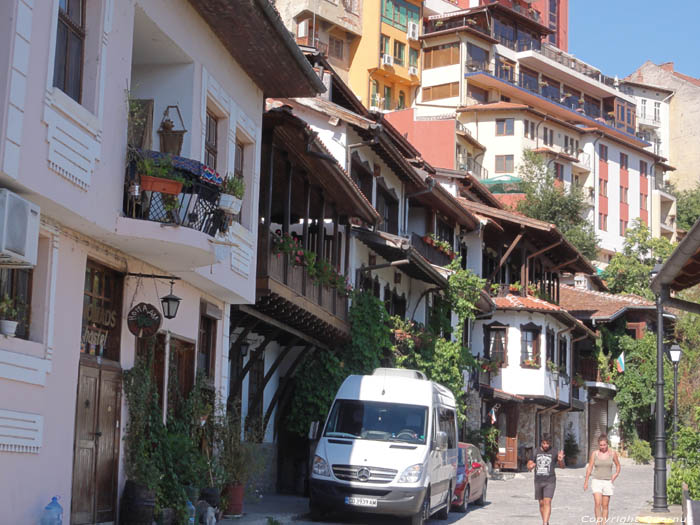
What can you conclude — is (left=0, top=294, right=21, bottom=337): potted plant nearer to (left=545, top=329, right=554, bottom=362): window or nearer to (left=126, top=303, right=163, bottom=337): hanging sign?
(left=126, top=303, right=163, bottom=337): hanging sign

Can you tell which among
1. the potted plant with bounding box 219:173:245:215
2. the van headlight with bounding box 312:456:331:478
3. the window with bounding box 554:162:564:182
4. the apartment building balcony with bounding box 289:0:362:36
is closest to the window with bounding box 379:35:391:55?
the apartment building balcony with bounding box 289:0:362:36

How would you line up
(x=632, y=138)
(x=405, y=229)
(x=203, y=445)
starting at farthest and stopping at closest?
1. (x=632, y=138)
2. (x=405, y=229)
3. (x=203, y=445)

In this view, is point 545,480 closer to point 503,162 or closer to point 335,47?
point 335,47

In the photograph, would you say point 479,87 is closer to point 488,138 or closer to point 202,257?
point 488,138

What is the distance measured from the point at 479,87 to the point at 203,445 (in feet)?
205

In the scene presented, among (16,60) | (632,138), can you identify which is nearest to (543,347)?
(16,60)

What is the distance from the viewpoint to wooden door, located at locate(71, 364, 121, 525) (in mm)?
11797

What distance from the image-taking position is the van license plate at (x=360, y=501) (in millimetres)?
16859

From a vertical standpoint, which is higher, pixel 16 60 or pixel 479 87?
pixel 479 87

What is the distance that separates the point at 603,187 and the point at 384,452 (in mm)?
63985

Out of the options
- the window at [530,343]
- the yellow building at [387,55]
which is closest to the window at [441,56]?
the yellow building at [387,55]

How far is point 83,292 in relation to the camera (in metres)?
11.8

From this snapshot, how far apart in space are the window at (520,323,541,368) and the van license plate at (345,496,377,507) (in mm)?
24928

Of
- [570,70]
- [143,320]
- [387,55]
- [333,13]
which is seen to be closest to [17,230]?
[143,320]
